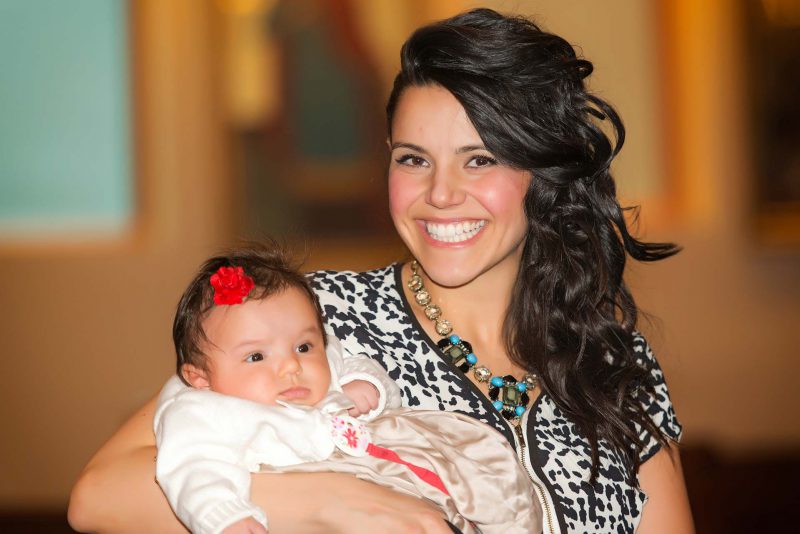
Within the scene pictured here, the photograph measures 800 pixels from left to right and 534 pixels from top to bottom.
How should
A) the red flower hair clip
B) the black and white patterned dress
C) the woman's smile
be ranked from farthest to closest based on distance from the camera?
the woman's smile → the black and white patterned dress → the red flower hair clip

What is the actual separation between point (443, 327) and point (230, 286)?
26.3 inches

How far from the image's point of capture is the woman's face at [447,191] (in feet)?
7.37

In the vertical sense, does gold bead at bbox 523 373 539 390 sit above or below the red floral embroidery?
below

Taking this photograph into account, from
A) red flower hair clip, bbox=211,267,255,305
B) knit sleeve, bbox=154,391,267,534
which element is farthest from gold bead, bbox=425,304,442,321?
knit sleeve, bbox=154,391,267,534

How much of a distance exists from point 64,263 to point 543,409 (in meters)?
4.40

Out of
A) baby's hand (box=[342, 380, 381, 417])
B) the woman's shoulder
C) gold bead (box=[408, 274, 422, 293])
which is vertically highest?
the woman's shoulder

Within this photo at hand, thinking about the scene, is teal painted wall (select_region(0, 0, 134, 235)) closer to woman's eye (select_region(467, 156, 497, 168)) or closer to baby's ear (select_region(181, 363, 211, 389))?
woman's eye (select_region(467, 156, 497, 168))

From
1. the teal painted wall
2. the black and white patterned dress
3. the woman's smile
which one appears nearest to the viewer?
the black and white patterned dress

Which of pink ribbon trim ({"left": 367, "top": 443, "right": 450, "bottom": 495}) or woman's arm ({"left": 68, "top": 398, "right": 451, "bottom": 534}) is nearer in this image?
woman's arm ({"left": 68, "top": 398, "right": 451, "bottom": 534})

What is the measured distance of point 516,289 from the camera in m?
2.54

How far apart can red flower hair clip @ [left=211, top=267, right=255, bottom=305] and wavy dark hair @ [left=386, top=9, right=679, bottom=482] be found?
682mm

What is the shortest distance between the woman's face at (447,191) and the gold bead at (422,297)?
0.11 m

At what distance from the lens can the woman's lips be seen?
6.33ft

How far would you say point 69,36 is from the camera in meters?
5.93
